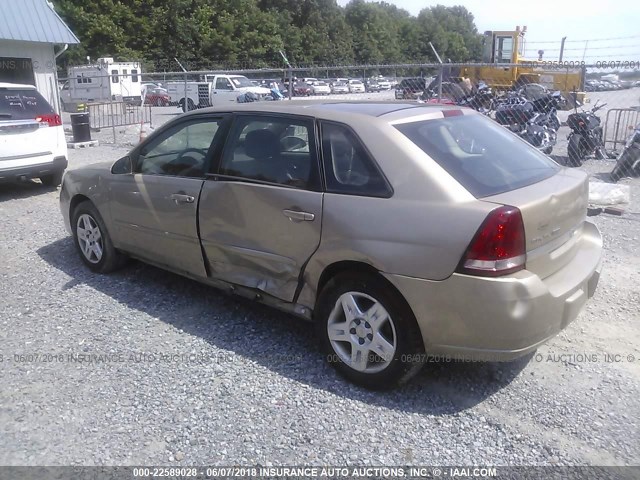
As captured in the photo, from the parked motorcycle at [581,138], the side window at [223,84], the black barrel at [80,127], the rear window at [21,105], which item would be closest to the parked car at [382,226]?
the rear window at [21,105]

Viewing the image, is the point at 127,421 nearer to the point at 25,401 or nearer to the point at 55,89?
the point at 25,401

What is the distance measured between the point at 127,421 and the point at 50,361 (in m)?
1.03

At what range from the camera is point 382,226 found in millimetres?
3250

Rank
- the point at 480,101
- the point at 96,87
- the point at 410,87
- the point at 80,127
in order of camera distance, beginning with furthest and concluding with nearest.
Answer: the point at 96,87, the point at 410,87, the point at 80,127, the point at 480,101

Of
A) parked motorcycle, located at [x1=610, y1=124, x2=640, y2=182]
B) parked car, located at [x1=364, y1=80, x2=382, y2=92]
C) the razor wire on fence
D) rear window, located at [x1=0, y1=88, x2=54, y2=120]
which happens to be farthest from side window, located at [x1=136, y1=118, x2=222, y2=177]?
parked car, located at [x1=364, y1=80, x2=382, y2=92]

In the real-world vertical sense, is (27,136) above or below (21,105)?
below

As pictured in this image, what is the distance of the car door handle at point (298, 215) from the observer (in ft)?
11.8

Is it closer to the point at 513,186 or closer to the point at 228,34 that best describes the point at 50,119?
the point at 513,186

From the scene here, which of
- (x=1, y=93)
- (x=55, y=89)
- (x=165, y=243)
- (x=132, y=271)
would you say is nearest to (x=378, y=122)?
(x=165, y=243)

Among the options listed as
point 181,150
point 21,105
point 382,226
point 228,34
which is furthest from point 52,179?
point 228,34

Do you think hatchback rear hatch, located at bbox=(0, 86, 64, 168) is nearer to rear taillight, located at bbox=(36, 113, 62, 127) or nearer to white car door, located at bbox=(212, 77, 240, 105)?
rear taillight, located at bbox=(36, 113, 62, 127)

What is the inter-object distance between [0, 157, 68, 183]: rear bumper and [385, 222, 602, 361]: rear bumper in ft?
23.8

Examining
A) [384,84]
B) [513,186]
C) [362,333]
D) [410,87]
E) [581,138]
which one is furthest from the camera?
[384,84]

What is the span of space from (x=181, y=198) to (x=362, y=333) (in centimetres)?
181
